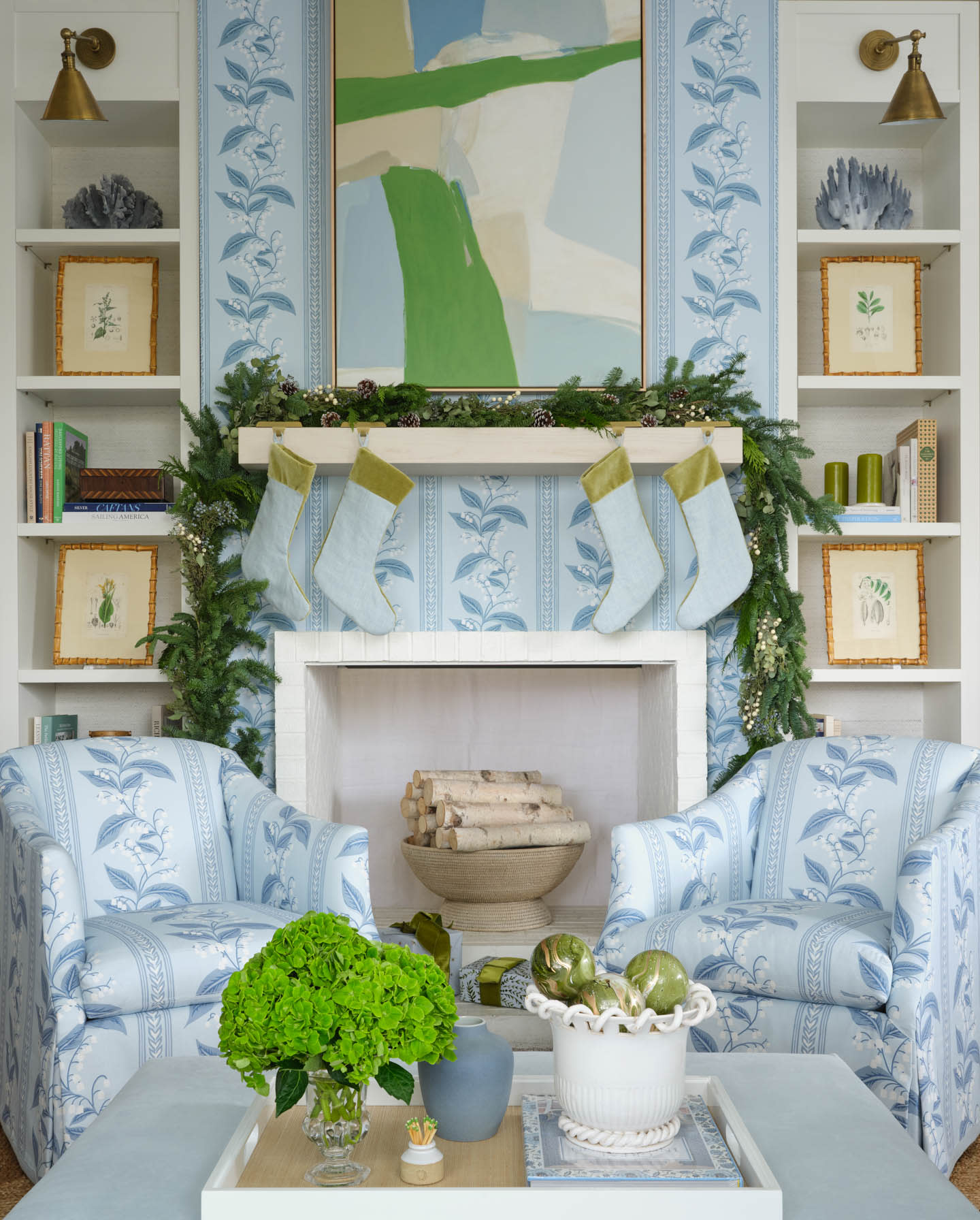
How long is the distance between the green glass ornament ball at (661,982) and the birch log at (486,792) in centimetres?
209

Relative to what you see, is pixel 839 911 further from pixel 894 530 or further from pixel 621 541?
pixel 894 530

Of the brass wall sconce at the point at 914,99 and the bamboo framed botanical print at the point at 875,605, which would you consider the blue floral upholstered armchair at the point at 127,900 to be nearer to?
the bamboo framed botanical print at the point at 875,605

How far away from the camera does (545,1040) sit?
246cm

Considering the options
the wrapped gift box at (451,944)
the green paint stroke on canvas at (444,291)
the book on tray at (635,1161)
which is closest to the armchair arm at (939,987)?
the book on tray at (635,1161)

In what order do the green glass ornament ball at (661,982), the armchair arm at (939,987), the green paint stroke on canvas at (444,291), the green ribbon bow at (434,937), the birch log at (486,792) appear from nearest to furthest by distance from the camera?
1. the green glass ornament ball at (661,982)
2. the armchair arm at (939,987)
3. the green ribbon bow at (434,937)
4. the green paint stroke on canvas at (444,291)
5. the birch log at (486,792)

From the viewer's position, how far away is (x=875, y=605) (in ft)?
10.6

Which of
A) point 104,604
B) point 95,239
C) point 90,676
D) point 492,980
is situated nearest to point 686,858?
point 492,980

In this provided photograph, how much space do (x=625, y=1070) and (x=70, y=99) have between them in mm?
2618

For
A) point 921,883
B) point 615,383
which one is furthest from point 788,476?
point 921,883

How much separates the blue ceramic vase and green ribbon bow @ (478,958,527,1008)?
153cm

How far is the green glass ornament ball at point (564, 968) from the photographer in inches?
46.5

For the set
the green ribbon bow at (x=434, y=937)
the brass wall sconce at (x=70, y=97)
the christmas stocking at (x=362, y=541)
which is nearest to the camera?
the green ribbon bow at (x=434, y=937)

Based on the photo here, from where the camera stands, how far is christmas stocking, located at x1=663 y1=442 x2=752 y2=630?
2855 mm

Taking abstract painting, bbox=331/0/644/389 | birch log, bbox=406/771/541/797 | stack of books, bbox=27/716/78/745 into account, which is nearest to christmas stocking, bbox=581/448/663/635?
abstract painting, bbox=331/0/644/389
